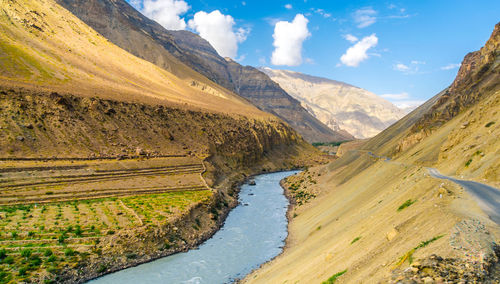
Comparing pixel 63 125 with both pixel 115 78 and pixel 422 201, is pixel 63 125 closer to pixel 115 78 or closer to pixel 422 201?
pixel 115 78

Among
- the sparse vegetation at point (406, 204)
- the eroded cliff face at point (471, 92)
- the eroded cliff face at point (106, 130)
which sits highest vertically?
the eroded cliff face at point (106, 130)

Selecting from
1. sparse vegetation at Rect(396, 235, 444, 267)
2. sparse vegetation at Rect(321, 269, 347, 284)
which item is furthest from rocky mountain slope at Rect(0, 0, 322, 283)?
sparse vegetation at Rect(396, 235, 444, 267)

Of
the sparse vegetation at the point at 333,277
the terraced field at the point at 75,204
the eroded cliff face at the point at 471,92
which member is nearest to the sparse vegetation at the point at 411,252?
the sparse vegetation at the point at 333,277

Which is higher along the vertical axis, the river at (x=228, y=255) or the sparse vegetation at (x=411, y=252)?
the sparse vegetation at (x=411, y=252)

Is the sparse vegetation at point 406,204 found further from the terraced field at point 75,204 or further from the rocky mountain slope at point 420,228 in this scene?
the terraced field at point 75,204

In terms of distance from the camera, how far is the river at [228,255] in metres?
23.6

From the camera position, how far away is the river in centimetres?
2362

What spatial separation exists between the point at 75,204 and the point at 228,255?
1787 centimetres

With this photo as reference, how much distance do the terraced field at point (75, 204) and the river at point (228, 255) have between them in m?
4.33

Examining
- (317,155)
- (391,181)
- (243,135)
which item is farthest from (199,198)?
(317,155)

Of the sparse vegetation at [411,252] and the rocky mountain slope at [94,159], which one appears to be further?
the rocky mountain slope at [94,159]

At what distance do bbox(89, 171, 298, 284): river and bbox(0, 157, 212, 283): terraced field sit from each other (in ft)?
14.2

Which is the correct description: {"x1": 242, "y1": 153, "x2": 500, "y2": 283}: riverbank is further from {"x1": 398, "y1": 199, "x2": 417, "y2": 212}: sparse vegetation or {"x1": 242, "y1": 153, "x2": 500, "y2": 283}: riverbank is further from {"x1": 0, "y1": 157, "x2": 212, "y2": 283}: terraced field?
{"x1": 0, "y1": 157, "x2": 212, "y2": 283}: terraced field

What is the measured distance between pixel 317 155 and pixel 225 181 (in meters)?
67.5
